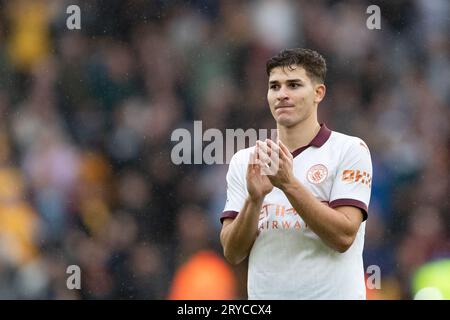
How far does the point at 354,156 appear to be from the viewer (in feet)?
9.87

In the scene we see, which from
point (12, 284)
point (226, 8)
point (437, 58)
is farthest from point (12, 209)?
point (437, 58)

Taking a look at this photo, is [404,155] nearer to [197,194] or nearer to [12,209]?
[197,194]

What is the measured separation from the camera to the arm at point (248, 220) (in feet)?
9.43

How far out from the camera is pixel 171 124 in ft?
20.7

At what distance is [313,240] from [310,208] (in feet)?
0.59

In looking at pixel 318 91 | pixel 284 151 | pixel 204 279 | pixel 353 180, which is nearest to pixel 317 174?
pixel 353 180

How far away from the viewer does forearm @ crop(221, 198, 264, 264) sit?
9.50 ft

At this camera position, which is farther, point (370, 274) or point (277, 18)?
point (277, 18)

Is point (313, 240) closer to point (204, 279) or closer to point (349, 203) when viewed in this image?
point (349, 203)

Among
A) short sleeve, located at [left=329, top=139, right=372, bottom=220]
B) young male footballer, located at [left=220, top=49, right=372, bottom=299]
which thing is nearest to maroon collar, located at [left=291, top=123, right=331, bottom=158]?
young male footballer, located at [left=220, top=49, right=372, bottom=299]

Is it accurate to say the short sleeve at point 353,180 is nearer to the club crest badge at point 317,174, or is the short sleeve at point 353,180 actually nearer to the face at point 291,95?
the club crest badge at point 317,174

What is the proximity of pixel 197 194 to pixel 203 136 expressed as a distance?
1.39 feet

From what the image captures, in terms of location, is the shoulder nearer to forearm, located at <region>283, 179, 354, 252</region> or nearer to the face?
the face
